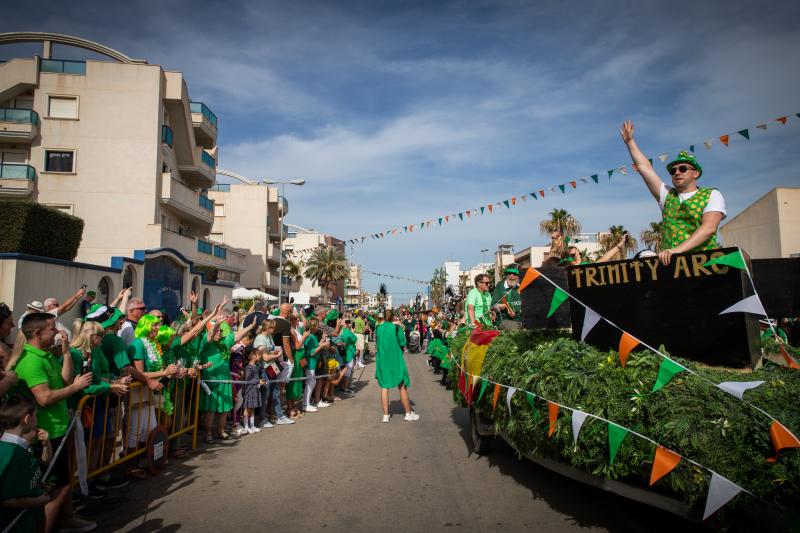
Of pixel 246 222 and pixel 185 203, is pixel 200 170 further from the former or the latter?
pixel 246 222

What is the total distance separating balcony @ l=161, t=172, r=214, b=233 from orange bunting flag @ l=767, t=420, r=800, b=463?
27.2 m

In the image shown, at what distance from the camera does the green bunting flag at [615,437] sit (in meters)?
3.15

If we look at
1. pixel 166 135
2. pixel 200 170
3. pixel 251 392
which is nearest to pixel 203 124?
pixel 200 170

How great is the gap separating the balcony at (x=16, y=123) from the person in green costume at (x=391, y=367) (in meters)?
23.6

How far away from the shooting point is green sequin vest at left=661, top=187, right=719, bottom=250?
4301 millimetres

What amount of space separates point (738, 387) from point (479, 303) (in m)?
5.52

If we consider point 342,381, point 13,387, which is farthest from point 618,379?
point 342,381

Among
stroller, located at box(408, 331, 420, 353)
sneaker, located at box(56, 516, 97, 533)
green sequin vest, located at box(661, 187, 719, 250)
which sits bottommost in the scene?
sneaker, located at box(56, 516, 97, 533)

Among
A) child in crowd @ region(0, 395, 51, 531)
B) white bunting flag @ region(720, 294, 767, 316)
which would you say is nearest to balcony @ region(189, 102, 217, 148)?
child in crowd @ region(0, 395, 51, 531)

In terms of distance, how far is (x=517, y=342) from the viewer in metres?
5.24

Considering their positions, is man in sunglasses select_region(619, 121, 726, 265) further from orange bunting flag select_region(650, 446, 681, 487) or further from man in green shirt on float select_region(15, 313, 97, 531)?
man in green shirt on float select_region(15, 313, 97, 531)

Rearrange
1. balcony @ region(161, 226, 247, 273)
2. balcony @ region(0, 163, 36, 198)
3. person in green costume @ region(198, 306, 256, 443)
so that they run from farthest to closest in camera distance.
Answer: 1. balcony @ region(161, 226, 247, 273)
2. balcony @ region(0, 163, 36, 198)
3. person in green costume @ region(198, 306, 256, 443)

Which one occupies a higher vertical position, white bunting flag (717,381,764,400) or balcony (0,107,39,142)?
balcony (0,107,39,142)

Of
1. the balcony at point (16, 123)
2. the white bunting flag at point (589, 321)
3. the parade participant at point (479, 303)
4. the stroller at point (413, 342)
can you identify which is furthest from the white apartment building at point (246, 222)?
the white bunting flag at point (589, 321)
